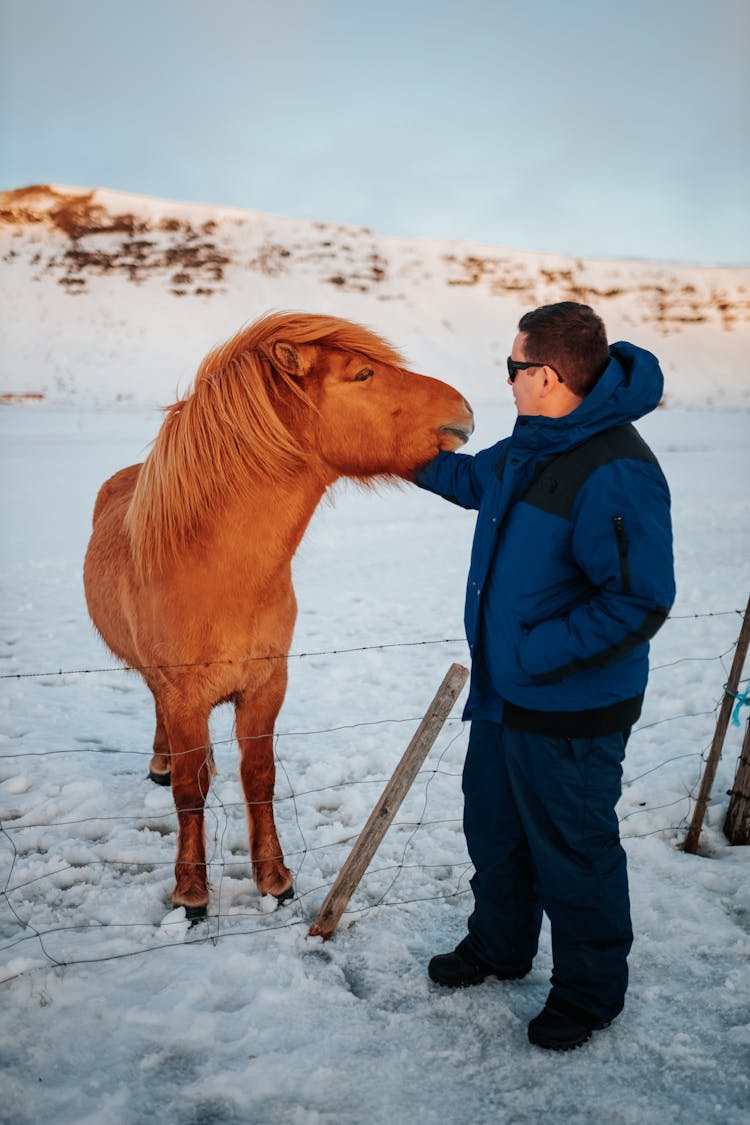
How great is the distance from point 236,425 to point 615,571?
4.66ft

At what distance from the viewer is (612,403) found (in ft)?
6.09

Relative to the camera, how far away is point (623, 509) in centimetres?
181

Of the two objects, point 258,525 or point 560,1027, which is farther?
point 258,525

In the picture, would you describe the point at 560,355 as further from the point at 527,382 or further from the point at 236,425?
the point at 236,425

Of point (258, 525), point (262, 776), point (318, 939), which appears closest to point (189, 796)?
point (262, 776)

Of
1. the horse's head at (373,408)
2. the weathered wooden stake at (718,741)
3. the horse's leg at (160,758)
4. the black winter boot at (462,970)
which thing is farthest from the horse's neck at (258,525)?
the weathered wooden stake at (718,741)

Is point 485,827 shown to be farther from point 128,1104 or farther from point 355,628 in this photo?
point 355,628

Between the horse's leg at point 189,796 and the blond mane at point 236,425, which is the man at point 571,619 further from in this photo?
the horse's leg at point 189,796

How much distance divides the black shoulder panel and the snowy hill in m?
29.3

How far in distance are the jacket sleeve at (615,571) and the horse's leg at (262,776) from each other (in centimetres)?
127

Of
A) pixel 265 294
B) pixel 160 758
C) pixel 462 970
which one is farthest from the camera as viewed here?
pixel 265 294

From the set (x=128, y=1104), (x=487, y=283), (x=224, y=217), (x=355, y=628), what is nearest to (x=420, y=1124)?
(x=128, y=1104)

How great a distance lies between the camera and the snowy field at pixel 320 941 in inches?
75.3

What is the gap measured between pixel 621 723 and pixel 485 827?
0.62m
